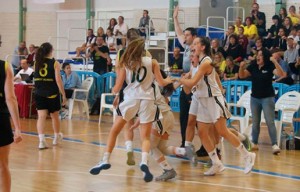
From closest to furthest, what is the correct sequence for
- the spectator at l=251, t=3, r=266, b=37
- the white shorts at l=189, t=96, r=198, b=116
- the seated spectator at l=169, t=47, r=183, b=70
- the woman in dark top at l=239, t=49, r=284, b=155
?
the white shorts at l=189, t=96, r=198, b=116 → the woman in dark top at l=239, t=49, r=284, b=155 → the seated spectator at l=169, t=47, r=183, b=70 → the spectator at l=251, t=3, r=266, b=37

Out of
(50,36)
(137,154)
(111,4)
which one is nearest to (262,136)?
Answer: (137,154)

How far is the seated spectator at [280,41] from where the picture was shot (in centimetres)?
1705

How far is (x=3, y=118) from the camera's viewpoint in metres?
5.68

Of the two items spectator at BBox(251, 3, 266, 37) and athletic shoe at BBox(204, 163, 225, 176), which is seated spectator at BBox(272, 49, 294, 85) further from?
athletic shoe at BBox(204, 163, 225, 176)

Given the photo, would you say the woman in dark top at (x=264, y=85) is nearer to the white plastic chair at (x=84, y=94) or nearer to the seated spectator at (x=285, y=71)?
the seated spectator at (x=285, y=71)

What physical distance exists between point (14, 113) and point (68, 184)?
7.82ft

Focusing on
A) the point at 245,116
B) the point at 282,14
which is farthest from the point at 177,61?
the point at 245,116

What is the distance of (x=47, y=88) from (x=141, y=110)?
3.56 meters

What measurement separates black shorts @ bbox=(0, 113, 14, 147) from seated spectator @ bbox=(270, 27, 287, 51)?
1232cm

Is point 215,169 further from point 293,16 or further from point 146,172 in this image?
point 293,16

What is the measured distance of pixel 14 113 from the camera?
5.67m

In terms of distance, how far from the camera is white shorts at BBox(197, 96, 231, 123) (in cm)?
849

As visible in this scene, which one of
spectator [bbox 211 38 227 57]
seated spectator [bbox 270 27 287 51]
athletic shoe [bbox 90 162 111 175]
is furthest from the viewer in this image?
seated spectator [bbox 270 27 287 51]

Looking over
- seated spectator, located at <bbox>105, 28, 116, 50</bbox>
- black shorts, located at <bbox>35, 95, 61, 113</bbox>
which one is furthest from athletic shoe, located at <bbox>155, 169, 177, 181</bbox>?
seated spectator, located at <bbox>105, 28, 116, 50</bbox>
